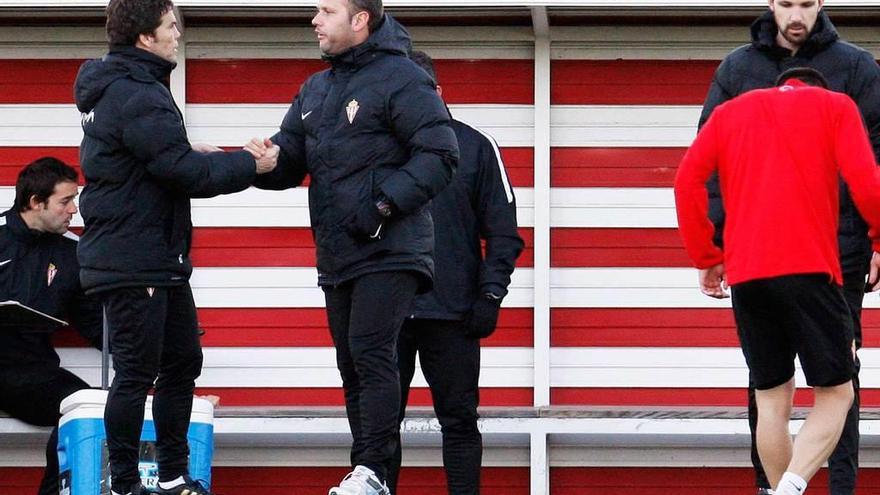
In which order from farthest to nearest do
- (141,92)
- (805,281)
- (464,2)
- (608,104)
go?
(608,104)
(464,2)
(141,92)
(805,281)

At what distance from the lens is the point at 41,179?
302 inches

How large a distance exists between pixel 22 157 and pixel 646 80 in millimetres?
2808

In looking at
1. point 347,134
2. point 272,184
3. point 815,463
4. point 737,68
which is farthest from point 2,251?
point 815,463

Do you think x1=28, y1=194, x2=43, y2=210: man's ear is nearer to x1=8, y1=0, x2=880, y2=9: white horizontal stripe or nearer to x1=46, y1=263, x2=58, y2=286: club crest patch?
x1=46, y1=263, x2=58, y2=286: club crest patch

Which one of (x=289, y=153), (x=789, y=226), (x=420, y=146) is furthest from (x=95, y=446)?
(x=789, y=226)

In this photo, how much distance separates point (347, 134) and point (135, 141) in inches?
27.1

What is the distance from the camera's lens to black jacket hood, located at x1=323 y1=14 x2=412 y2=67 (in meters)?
5.94

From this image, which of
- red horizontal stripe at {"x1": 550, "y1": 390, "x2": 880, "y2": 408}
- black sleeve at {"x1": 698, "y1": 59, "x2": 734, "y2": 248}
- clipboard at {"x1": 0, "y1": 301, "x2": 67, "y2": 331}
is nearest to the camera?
black sleeve at {"x1": 698, "y1": 59, "x2": 734, "y2": 248}

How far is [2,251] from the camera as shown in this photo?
7.76 metres

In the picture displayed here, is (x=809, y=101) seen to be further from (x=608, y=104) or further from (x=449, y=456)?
(x=608, y=104)

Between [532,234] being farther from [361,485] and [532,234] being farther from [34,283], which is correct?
[361,485]

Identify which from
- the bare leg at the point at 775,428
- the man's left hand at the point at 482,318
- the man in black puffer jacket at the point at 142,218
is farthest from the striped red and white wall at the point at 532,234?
the bare leg at the point at 775,428

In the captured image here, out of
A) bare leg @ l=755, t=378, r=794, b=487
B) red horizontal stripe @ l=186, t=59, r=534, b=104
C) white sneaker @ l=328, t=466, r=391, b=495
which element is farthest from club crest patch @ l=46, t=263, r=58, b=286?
bare leg @ l=755, t=378, r=794, b=487

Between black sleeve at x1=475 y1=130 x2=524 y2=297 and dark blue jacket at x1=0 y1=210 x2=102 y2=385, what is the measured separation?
1916mm
